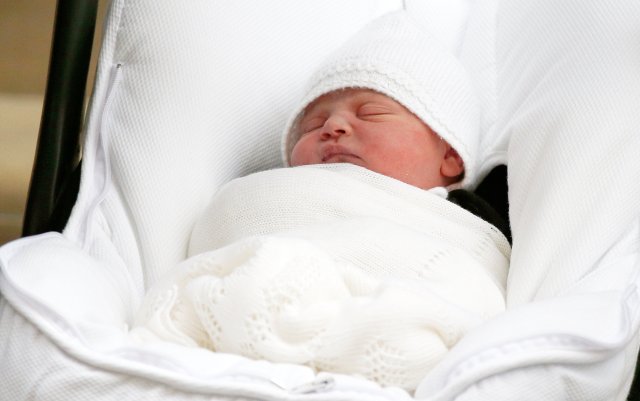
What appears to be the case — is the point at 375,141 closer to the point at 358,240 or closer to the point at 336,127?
the point at 336,127

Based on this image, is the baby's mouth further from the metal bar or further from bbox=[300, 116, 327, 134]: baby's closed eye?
the metal bar

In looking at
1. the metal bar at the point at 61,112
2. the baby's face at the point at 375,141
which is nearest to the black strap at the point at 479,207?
the baby's face at the point at 375,141

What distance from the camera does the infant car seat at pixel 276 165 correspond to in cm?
85

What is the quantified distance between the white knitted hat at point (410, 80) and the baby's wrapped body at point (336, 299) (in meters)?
0.24

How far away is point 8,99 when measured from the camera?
116 inches

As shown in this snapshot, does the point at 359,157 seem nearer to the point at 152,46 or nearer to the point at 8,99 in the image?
the point at 152,46

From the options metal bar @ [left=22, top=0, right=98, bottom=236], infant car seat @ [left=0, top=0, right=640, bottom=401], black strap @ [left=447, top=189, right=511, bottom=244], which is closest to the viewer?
infant car seat @ [left=0, top=0, right=640, bottom=401]

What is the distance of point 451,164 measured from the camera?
1.41 m

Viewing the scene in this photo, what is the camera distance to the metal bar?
3.89ft

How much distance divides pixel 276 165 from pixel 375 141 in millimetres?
212

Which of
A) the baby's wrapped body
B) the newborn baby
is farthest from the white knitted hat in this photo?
the baby's wrapped body

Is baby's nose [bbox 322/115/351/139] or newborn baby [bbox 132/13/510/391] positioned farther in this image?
baby's nose [bbox 322/115/351/139]

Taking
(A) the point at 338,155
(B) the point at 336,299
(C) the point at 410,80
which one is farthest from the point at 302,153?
(B) the point at 336,299

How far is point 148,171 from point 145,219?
7 centimetres
